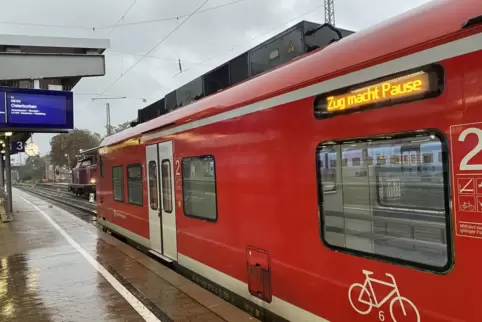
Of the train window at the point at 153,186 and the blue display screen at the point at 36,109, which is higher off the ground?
Result: the blue display screen at the point at 36,109

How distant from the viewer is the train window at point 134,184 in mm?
8668

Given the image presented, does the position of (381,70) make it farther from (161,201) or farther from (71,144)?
(71,144)

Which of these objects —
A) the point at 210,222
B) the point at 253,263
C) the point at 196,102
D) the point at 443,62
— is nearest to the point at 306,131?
the point at 443,62

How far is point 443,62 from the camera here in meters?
2.46

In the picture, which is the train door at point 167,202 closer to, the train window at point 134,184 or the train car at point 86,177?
the train window at point 134,184

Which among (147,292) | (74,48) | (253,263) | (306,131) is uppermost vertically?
(74,48)

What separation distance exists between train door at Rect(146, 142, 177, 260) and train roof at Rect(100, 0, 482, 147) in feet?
7.61

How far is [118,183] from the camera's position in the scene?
34.2 feet

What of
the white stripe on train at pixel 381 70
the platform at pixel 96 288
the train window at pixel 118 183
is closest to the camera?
the white stripe on train at pixel 381 70

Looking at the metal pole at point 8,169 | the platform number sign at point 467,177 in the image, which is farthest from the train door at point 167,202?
the metal pole at point 8,169

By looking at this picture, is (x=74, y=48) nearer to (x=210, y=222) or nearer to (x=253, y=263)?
(x=210, y=222)

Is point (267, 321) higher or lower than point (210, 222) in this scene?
lower

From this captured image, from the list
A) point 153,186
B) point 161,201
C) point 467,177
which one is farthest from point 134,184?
point 467,177

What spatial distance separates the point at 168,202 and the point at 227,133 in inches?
101
